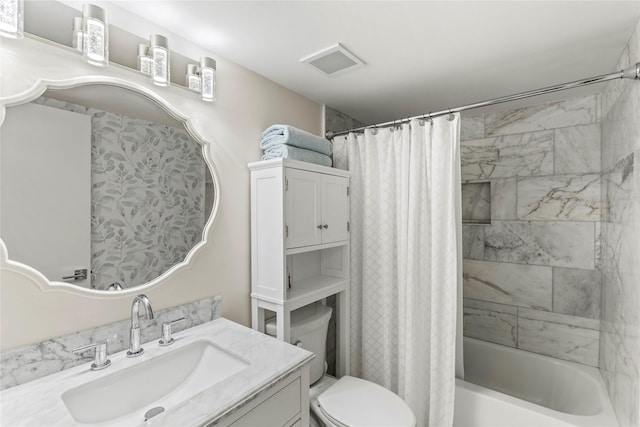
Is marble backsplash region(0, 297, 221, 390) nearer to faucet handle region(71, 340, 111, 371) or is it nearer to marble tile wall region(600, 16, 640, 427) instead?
faucet handle region(71, 340, 111, 371)

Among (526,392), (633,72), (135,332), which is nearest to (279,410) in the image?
(135,332)

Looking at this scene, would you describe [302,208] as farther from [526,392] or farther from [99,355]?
[526,392]

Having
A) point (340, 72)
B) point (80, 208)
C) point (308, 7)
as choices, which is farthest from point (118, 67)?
point (340, 72)

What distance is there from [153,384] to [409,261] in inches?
57.0

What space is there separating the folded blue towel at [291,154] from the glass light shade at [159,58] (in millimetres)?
621

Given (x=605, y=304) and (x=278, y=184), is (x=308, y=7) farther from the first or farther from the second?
(x=605, y=304)

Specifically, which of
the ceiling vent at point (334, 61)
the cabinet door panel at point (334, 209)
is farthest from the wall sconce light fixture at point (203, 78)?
the cabinet door panel at point (334, 209)

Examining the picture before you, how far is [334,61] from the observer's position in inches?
66.2

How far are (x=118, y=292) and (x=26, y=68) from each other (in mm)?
853

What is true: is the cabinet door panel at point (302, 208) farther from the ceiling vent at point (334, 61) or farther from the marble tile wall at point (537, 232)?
the marble tile wall at point (537, 232)

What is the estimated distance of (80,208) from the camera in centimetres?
113

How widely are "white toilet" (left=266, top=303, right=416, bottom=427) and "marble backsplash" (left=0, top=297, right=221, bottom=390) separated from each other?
0.61 metres

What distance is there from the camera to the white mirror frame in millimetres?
997

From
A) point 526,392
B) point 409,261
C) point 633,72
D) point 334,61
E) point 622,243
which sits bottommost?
point 526,392
